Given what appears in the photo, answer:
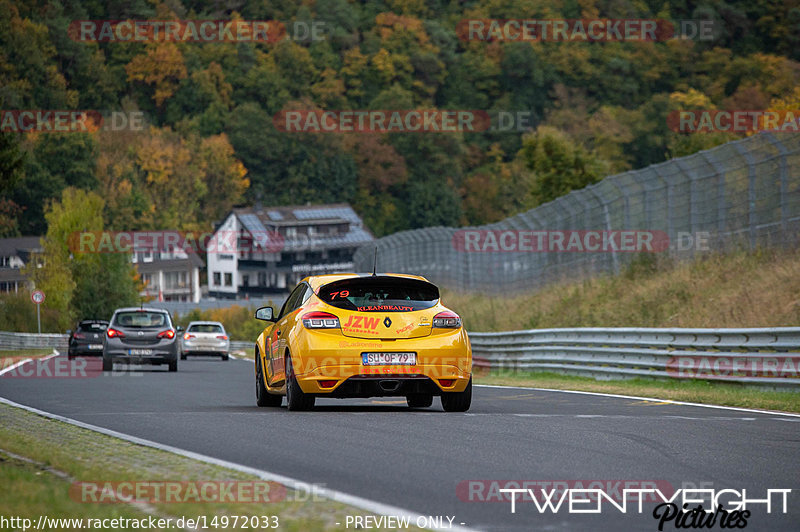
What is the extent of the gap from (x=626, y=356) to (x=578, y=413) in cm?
804

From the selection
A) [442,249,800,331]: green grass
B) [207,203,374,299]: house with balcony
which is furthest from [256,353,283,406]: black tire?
[207,203,374,299]: house with balcony

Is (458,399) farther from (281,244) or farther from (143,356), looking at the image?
(281,244)

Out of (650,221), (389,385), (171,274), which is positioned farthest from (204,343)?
(171,274)

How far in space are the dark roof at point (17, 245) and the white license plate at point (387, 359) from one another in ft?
347

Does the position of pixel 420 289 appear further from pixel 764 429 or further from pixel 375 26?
pixel 375 26

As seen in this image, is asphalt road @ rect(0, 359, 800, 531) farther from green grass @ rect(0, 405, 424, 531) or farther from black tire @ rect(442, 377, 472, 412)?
green grass @ rect(0, 405, 424, 531)

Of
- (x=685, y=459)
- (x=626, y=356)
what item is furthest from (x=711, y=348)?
(x=685, y=459)

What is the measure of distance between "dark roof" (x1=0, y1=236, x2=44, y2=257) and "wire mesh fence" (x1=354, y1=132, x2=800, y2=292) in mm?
82127

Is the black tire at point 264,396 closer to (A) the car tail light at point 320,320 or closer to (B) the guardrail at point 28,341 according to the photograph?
(A) the car tail light at point 320,320

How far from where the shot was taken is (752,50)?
149500 mm

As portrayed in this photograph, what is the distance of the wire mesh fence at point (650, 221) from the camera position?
23578mm

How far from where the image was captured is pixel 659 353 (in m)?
20.1

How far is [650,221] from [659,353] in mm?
8443

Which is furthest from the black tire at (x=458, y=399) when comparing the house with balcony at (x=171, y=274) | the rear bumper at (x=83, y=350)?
the house with balcony at (x=171, y=274)
